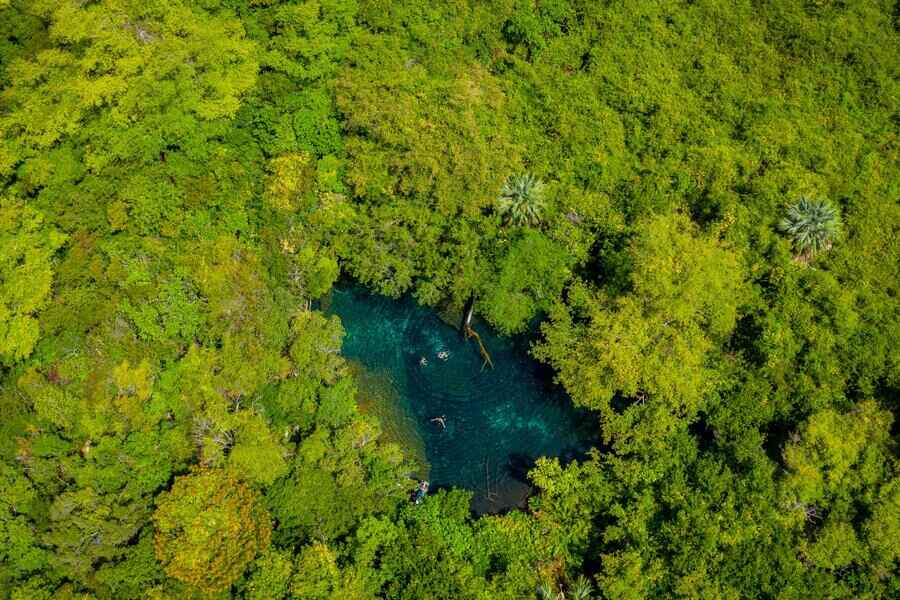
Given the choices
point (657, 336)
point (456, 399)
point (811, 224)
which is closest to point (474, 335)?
point (456, 399)

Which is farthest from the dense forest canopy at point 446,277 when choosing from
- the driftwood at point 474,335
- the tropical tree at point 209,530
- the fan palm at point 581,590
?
the driftwood at point 474,335

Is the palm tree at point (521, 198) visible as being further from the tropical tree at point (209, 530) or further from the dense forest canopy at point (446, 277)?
the tropical tree at point (209, 530)

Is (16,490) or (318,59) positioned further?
(318,59)

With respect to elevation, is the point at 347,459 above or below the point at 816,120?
below

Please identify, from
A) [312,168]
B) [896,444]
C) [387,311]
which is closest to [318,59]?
[312,168]

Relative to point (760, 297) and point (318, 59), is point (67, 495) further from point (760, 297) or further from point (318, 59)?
point (760, 297)

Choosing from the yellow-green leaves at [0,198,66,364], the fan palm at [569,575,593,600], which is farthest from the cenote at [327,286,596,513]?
the yellow-green leaves at [0,198,66,364]
